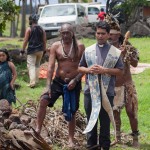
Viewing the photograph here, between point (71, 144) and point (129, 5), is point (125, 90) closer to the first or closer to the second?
point (71, 144)

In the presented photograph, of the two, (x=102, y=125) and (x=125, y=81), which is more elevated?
(x=125, y=81)

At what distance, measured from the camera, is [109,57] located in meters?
6.30

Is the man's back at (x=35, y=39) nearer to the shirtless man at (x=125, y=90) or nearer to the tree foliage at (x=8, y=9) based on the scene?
the tree foliage at (x=8, y=9)

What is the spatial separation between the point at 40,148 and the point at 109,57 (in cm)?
137

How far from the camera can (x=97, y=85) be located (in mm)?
6305

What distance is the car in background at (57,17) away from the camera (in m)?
25.0

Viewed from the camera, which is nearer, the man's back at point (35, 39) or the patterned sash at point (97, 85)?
the patterned sash at point (97, 85)

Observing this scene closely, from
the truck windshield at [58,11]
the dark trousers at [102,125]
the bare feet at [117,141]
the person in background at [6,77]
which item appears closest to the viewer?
the dark trousers at [102,125]

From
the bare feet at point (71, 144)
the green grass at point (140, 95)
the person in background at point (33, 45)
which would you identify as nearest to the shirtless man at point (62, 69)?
the bare feet at point (71, 144)

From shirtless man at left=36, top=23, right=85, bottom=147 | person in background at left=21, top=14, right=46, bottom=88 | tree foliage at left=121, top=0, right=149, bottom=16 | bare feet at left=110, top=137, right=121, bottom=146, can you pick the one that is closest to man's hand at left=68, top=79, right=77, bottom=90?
shirtless man at left=36, top=23, right=85, bottom=147

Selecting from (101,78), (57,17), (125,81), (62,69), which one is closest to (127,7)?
(57,17)

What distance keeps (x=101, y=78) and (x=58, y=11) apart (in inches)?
776

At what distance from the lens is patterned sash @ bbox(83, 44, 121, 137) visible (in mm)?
6262

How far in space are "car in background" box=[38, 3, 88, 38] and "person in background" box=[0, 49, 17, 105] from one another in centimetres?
1594
